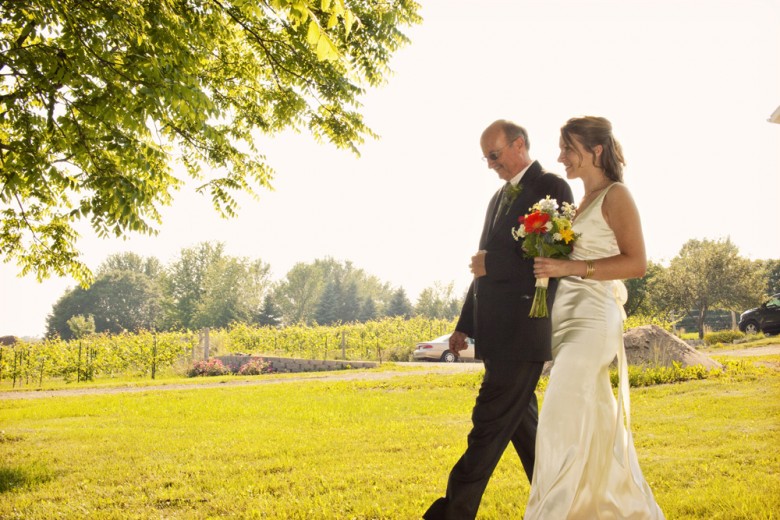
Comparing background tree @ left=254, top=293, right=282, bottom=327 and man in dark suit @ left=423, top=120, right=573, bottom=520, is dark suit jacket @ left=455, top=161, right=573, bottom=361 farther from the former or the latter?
background tree @ left=254, top=293, right=282, bottom=327

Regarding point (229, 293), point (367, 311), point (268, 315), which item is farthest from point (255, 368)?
point (367, 311)

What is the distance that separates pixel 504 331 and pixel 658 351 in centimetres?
1145

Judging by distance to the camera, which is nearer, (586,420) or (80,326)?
(586,420)

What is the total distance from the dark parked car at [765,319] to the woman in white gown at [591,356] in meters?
29.6

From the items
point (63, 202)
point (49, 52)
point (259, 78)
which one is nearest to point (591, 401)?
point (49, 52)

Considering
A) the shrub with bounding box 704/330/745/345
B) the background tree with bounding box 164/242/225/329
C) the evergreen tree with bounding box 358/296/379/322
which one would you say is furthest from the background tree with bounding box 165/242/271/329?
the shrub with bounding box 704/330/745/345

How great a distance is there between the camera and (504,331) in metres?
3.68

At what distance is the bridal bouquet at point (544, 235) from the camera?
353 cm

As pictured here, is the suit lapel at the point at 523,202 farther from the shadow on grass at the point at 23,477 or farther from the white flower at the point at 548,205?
the shadow on grass at the point at 23,477

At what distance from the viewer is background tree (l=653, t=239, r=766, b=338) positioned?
3719 centimetres

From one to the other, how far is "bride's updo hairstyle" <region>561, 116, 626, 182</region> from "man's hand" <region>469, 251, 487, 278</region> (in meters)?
0.83

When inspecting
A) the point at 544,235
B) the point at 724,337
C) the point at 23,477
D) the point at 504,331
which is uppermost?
the point at 544,235

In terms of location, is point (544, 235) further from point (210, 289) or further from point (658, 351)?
point (210, 289)

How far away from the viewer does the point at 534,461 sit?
12.4 ft
